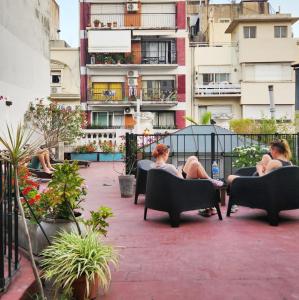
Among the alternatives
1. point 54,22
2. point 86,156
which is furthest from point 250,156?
point 54,22

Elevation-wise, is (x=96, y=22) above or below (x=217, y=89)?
above

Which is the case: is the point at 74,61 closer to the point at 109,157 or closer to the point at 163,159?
the point at 109,157

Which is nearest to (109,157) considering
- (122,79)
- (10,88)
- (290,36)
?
(10,88)

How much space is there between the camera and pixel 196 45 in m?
40.4

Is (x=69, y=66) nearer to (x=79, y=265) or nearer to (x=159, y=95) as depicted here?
(x=159, y=95)

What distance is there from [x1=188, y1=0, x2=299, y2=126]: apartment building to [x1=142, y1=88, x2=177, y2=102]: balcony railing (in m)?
2.79

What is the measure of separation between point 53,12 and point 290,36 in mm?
20654

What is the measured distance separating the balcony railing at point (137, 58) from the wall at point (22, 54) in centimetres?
1266

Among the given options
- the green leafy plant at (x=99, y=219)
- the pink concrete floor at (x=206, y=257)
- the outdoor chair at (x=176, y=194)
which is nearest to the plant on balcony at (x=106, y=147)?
the pink concrete floor at (x=206, y=257)

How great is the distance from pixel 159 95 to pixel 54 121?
1690 cm

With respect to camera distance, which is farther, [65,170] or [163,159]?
[163,159]

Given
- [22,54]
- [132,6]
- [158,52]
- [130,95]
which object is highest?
[132,6]

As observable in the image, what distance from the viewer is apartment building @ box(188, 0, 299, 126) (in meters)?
38.8

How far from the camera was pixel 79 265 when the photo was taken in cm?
395
